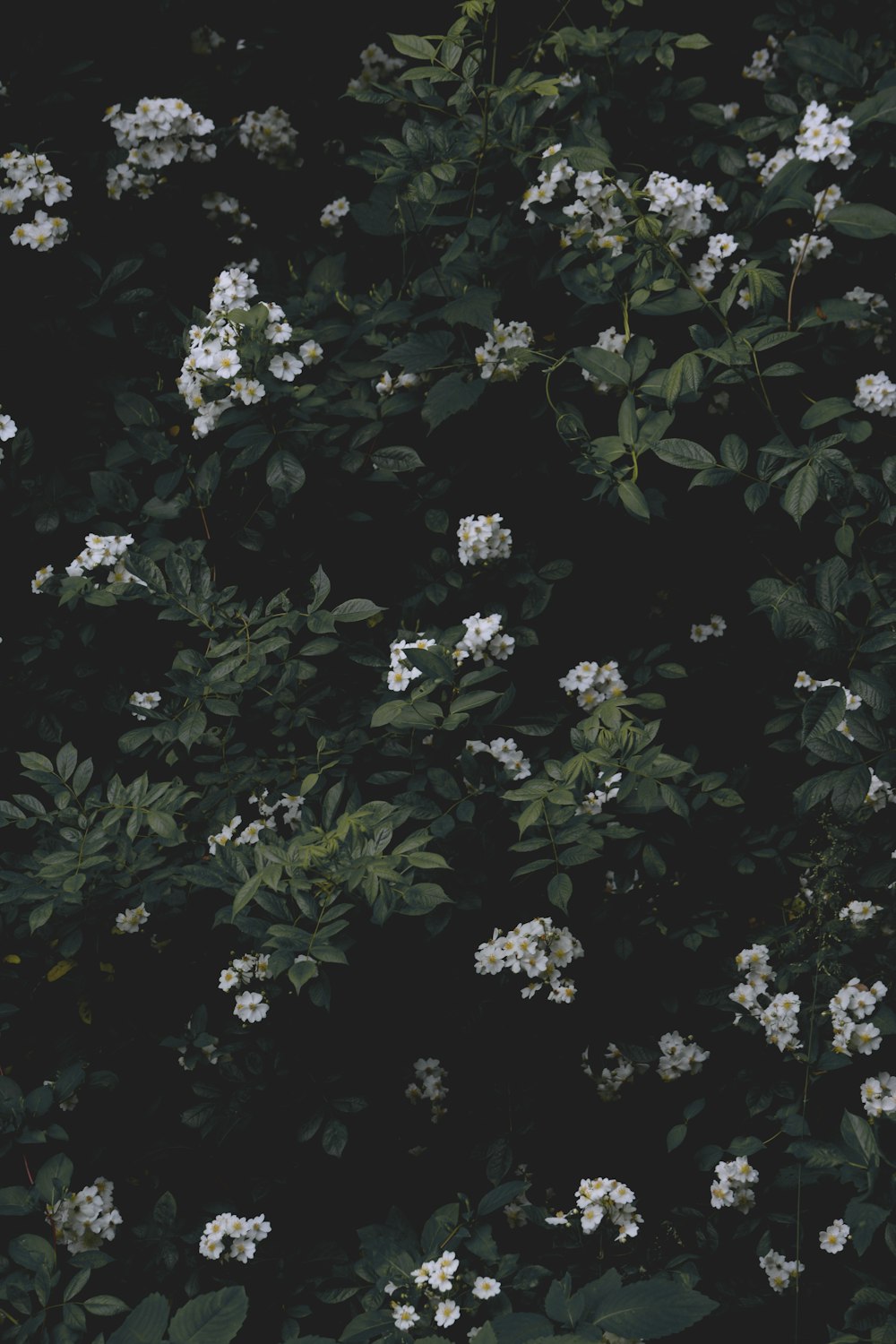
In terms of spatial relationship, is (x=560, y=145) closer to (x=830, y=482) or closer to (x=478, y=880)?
(x=830, y=482)

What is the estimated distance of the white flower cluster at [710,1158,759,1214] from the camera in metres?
2.00

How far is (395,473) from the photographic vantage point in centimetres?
243

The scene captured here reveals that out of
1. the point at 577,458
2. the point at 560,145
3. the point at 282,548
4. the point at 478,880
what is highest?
the point at 560,145

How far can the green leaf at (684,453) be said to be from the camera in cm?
200

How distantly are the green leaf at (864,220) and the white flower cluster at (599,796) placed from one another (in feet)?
3.42

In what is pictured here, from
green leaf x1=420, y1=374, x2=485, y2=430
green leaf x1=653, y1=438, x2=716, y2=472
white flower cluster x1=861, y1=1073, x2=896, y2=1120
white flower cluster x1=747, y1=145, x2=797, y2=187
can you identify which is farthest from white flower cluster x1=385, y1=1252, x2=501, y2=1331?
white flower cluster x1=747, y1=145, x2=797, y2=187

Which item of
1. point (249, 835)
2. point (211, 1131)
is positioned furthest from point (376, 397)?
point (211, 1131)

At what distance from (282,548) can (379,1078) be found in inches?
45.0

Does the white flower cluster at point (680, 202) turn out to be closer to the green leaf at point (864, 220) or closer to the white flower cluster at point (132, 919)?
the green leaf at point (864, 220)

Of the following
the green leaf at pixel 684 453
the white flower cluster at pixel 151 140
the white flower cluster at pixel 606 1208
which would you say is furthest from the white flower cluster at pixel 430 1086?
the white flower cluster at pixel 151 140

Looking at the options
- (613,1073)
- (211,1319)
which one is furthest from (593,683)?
(211,1319)

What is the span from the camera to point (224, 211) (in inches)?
111

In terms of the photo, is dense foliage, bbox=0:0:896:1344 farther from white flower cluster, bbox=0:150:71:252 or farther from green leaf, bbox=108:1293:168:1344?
green leaf, bbox=108:1293:168:1344

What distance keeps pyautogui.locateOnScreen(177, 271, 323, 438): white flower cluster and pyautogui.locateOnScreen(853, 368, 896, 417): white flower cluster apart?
118 centimetres
